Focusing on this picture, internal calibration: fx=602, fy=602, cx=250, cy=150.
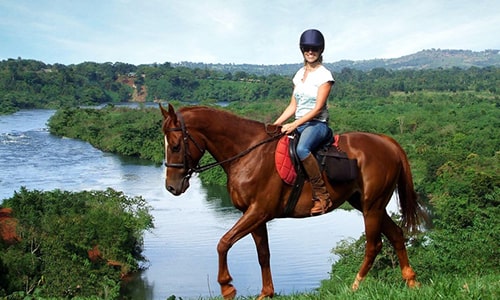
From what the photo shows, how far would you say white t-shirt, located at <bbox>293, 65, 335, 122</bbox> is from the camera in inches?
215

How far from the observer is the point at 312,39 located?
540 cm

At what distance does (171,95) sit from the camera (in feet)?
465

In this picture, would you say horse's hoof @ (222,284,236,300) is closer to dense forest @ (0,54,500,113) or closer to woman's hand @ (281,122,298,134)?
woman's hand @ (281,122,298,134)

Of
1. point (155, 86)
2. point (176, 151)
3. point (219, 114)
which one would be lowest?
point (155, 86)

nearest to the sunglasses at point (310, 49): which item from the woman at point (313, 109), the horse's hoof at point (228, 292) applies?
the woman at point (313, 109)

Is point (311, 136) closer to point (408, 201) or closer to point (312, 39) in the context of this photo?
point (312, 39)

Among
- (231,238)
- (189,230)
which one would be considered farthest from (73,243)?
(231,238)

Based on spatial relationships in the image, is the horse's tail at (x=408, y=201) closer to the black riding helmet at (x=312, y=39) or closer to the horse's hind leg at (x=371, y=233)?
the horse's hind leg at (x=371, y=233)

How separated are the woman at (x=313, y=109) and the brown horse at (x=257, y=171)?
0.12 meters

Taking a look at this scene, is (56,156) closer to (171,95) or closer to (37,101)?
(37,101)

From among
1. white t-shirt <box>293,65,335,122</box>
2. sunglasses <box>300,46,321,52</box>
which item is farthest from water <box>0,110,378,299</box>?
sunglasses <box>300,46,321,52</box>

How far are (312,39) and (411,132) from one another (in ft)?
216

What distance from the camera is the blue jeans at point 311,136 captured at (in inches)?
213

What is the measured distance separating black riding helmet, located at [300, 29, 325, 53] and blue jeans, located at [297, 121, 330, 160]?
2.32ft
